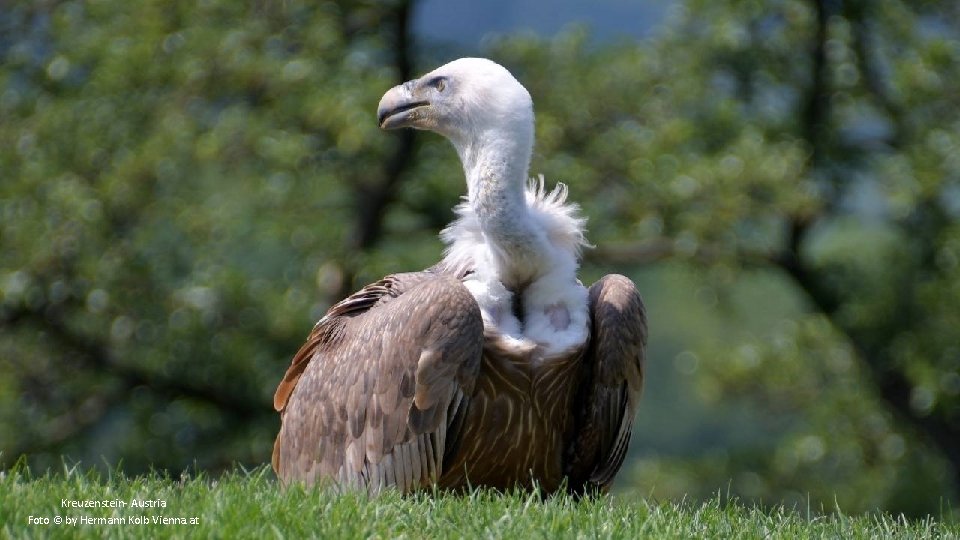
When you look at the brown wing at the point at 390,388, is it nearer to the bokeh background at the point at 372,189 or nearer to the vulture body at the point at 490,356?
the vulture body at the point at 490,356

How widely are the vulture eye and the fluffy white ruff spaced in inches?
23.7

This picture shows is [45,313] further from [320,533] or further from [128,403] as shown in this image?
[320,533]

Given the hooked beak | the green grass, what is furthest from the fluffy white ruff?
the green grass

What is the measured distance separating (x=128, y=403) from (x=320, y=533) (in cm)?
1250

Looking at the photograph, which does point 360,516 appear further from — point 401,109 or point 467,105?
point 401,109

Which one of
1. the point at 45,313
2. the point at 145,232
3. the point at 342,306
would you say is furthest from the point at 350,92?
the point at 342,306

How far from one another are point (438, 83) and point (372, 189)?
9909 millimetres

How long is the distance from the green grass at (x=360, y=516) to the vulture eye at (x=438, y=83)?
6.01 feet

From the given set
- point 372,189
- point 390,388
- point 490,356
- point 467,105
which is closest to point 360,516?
point 390,388

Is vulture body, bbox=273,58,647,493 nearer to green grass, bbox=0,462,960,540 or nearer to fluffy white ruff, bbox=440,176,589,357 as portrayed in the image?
fluffy white ruff, bbox=440,176,589,357

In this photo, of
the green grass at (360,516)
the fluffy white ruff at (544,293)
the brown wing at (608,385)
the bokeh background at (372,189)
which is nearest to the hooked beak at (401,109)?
the fluffy white ruff at (544,293)

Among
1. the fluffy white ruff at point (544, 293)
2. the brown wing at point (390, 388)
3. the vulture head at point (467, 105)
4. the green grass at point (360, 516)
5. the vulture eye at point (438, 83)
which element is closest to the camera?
the green grass at point (360, 516)

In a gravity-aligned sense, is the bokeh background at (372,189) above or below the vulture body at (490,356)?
below

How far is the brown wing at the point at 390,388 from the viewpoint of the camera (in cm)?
593
